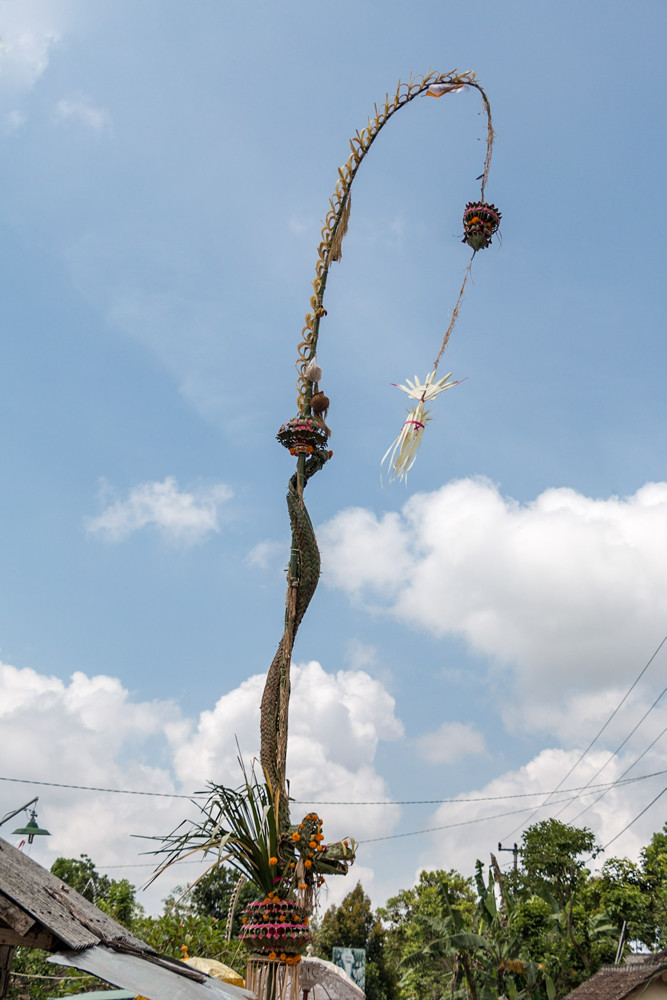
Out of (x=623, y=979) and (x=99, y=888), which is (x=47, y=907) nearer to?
(x=623, y=979)

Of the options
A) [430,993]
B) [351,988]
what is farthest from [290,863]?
[430,993]

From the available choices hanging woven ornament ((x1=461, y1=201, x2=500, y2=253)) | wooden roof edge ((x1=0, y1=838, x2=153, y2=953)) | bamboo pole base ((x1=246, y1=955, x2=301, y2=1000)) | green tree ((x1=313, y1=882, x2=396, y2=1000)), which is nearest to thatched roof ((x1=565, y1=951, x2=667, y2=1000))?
bamboo pole base ((x1=246, y1=955, x2=301, y2=1000))

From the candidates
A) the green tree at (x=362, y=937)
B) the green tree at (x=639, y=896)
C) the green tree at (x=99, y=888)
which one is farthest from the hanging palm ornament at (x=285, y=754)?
the green tree at (x=362, y=937)

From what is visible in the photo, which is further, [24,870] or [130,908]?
[130,908]

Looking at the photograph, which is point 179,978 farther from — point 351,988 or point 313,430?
point 351,988

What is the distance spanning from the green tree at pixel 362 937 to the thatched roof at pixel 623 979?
52.6 feet

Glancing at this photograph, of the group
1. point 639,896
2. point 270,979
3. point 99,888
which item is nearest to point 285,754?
point 270,979

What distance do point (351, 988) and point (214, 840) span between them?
38.3 feet

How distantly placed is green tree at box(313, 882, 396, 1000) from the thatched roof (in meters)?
16.0

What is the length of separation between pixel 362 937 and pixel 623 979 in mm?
18769

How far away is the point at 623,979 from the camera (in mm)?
13125

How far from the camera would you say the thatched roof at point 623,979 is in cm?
1237

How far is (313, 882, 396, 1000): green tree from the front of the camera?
28.1 metres

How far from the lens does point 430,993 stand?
22625mm
